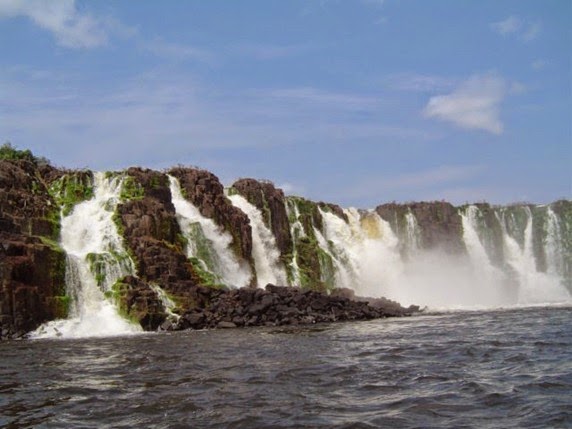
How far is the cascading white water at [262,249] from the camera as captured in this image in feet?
153

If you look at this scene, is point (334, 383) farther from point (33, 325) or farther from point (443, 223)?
point (443, 223)

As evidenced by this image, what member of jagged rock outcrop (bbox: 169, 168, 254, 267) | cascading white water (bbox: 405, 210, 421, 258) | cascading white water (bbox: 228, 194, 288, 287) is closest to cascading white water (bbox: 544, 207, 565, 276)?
cascading white water (bbox: 405, 210, 421, 258)

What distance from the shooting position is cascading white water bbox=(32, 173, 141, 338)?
99.6ft

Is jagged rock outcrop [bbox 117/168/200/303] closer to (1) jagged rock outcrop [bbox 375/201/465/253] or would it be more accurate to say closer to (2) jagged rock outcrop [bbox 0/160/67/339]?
(2) jagged rock outcrop [bbox 0/160/67/339]

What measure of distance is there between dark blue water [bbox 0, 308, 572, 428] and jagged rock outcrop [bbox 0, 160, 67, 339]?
21.8 feet

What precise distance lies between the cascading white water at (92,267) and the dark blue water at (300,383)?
6415 millimetres

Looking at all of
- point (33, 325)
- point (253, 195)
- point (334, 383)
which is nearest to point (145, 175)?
point (253, 195)

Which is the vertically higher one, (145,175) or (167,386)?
(145,175)

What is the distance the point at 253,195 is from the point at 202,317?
1869cm

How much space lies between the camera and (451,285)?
5809 centimetres

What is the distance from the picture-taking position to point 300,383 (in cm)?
1393

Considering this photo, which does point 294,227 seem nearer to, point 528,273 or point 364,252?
point 364,252

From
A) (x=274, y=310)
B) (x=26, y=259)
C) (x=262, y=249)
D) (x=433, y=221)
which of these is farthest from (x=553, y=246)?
(x=26, y=259)

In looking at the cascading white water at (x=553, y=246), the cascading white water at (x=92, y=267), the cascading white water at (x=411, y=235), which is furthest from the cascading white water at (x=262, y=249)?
the cascading white water at (x=553, y=246)
